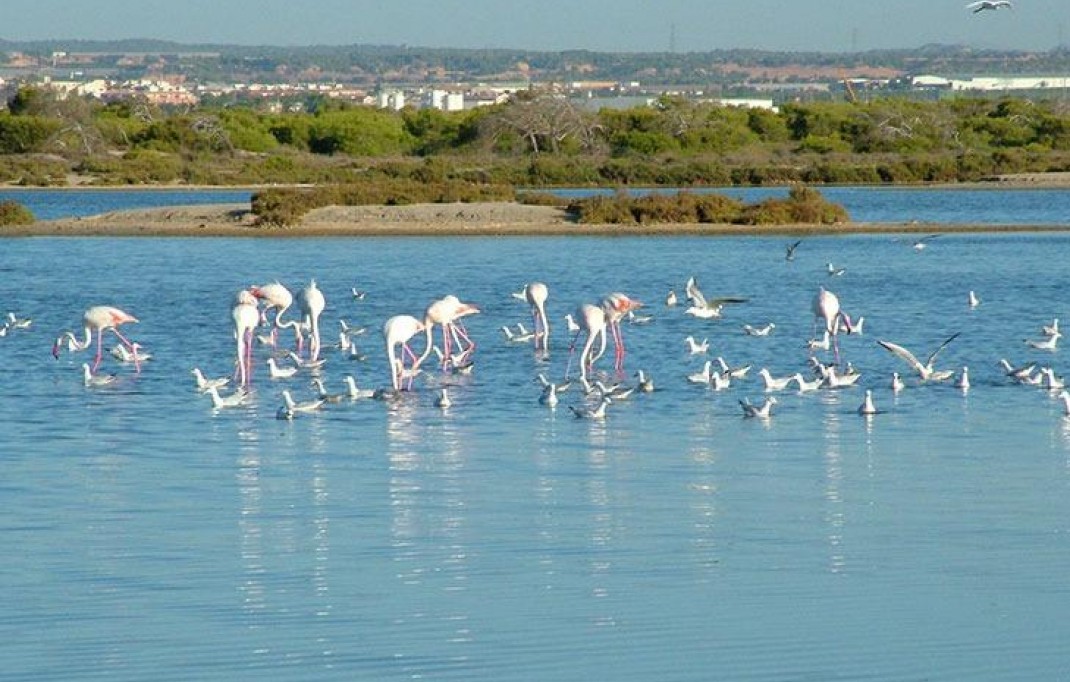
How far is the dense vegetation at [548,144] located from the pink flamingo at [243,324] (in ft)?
130

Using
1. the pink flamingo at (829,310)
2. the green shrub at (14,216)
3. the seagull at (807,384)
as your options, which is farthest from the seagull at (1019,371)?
the green shrub at (14,216)

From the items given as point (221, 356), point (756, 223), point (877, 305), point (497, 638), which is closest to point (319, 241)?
point (756, 223)

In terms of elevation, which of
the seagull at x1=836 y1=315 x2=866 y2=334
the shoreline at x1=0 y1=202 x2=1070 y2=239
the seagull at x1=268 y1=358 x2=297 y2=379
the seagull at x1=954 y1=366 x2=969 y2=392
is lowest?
the shoreline at x1=0 y1=202 x2=1070 y2=239

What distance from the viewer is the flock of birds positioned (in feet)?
56.7

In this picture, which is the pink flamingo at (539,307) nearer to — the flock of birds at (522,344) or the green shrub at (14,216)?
the flock of birds at (522,344)

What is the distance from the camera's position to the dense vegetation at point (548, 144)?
64625 mm

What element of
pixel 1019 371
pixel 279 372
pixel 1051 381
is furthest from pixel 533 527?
pixel 279 372

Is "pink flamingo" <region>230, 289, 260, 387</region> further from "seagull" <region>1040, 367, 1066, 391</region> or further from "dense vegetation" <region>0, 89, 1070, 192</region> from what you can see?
"dense vegetation" <region>0, 89, 1070, 192</region>

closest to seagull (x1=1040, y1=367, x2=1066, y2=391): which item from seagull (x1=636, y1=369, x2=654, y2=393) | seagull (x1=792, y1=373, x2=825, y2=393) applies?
seagull (x1=792, y1=373, x2=825, y2=393)

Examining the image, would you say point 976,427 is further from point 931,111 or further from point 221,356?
point 931,111

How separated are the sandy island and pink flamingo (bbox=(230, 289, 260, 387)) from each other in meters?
20.6

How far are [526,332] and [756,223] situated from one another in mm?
19469

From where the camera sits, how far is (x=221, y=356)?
830 inches

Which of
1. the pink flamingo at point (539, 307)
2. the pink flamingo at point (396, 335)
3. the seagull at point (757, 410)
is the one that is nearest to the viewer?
the seagull at point (757, 410)
